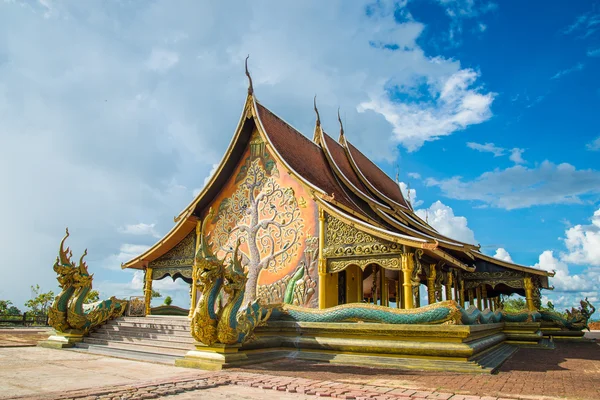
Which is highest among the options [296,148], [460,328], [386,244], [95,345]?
[296,148]

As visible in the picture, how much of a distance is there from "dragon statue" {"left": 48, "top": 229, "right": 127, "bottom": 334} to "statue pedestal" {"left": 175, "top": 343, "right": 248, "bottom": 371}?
4.36 metres

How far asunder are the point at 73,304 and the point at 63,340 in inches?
30.9

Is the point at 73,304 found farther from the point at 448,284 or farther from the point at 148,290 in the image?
the point at 448,284

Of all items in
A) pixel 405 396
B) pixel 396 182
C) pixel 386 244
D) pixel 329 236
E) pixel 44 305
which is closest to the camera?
pixel 405 396

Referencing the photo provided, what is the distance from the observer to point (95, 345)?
30.9ft

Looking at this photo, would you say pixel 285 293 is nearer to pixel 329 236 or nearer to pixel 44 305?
pixel 329 236

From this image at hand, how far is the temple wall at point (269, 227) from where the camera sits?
9984 mm

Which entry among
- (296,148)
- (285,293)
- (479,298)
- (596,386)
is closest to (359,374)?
(596,386)

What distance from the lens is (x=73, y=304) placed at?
33.3 ft

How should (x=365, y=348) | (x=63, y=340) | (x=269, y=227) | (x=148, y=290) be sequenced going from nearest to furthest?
(x=365, y=348) < (x=63, y=340) < (x=269, y=227) < (x=148, y=290)

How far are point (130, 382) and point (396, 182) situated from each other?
16241 mm

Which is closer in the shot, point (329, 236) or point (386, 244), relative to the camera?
point (386, 244)

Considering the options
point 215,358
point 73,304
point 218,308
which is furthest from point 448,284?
point 73,304

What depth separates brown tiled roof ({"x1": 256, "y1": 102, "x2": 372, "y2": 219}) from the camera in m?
11.3
